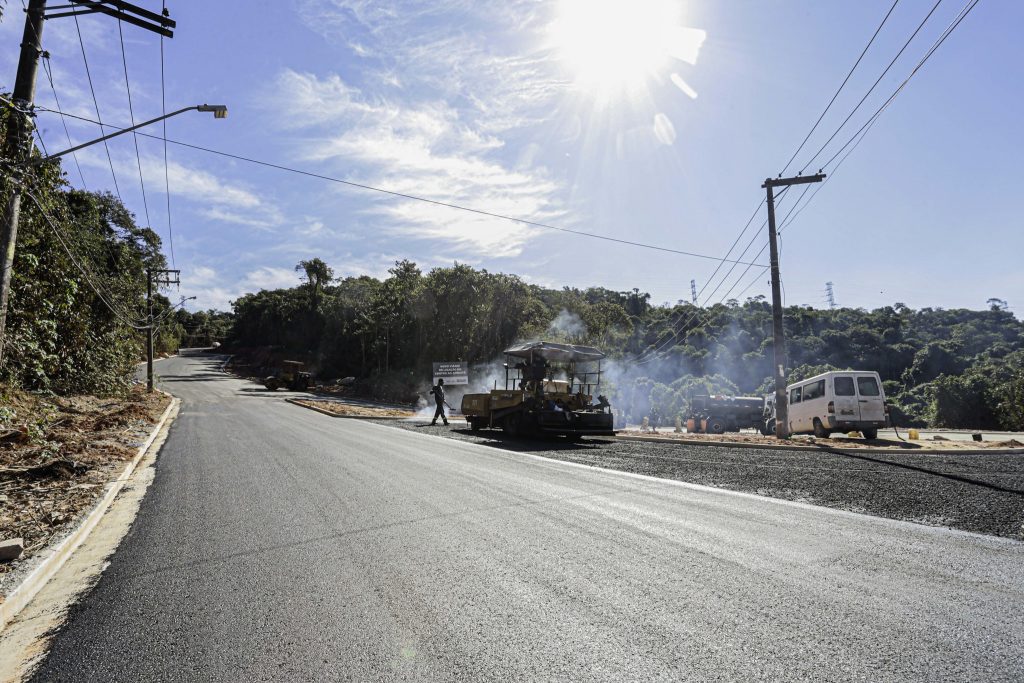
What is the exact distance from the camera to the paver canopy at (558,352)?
52.4 feet

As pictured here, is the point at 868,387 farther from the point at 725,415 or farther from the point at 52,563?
the point at 52,563

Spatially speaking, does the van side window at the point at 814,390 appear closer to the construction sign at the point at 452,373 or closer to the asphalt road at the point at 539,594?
the asphalt road at the point at 539,594

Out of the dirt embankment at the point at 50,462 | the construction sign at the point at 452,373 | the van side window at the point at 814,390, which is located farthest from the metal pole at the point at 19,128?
the construction sign at the point at 452,373

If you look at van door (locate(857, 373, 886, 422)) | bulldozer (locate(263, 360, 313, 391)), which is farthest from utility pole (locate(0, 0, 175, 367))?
bulldozer (locate(263, 360, 313, 391))

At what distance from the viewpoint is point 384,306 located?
2045 inches

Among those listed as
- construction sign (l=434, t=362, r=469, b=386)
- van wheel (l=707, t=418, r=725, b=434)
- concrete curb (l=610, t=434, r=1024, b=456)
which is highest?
construction sign (l=434, t=362, r=469, b=386)

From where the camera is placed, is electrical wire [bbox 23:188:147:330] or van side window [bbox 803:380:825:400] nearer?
electrical wire [bbox 23:188:147:330]

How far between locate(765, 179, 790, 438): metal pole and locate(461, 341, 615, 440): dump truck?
5.15 meters

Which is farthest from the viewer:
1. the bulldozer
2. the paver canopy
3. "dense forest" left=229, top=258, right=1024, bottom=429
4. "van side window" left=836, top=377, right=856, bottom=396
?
the bulldozer

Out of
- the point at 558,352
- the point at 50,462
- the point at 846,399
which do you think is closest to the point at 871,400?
the point at 846,399

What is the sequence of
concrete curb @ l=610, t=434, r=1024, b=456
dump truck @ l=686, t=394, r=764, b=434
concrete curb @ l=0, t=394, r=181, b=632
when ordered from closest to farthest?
concrete curb @ l=0, t=394, r=181, b=632 → concrete curb @ l=610, t=434, r=1024, b=456 → dump truck @ l=686, t=394, r=764, b=434

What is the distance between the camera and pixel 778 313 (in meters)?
17.6

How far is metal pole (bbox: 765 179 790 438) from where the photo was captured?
16.6 metres

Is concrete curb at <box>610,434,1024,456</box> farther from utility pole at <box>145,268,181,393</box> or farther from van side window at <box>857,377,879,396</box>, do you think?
utility pole at <box>145,268,181,393</box>
